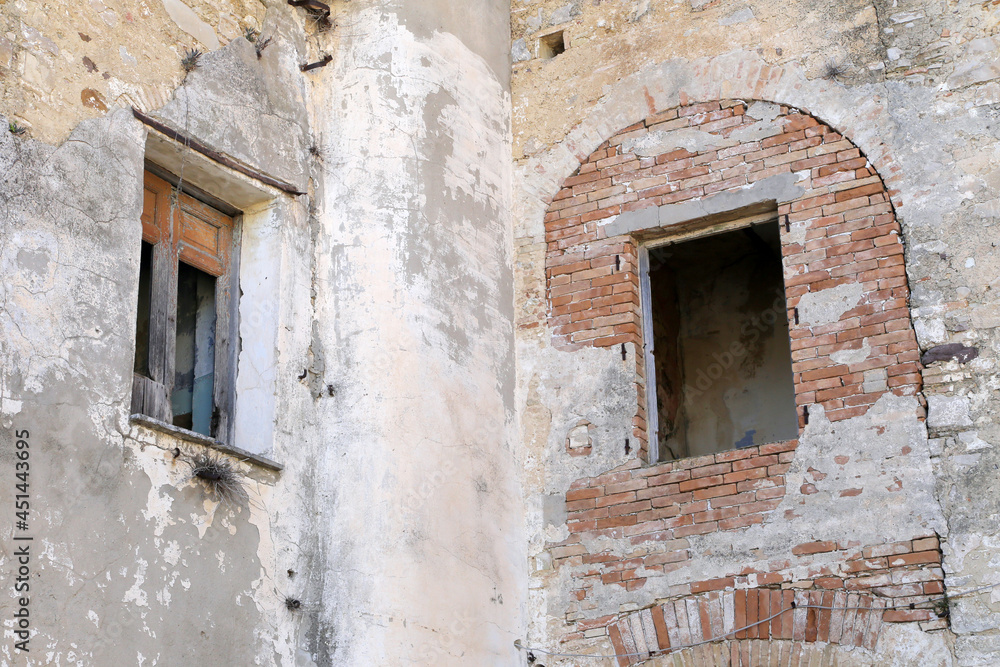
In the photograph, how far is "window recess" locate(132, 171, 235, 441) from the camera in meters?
6.21

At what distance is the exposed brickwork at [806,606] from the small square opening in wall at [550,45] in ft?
12.2

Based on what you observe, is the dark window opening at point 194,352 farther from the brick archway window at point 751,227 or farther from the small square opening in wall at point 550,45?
the small square opening in wall at point 550,45

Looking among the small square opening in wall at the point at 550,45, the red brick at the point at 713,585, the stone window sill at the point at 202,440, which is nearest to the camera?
the stone window sill at the point at 202,440

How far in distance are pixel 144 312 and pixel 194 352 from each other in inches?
19.6

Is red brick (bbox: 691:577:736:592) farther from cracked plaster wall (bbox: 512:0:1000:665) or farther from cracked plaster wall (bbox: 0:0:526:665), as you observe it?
cracked plaster wall (bbox: 0:0:526:665)

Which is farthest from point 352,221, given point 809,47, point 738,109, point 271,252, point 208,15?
point 809,47

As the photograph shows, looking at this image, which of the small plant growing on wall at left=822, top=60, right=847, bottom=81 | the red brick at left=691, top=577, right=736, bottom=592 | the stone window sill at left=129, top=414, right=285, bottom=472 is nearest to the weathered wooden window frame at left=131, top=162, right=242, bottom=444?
the stone window sill at left=129, top=414, right=285, bottom=472

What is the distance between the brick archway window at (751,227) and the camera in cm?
656

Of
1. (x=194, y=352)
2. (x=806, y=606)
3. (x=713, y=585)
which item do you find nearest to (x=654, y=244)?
(x=713, y=585)

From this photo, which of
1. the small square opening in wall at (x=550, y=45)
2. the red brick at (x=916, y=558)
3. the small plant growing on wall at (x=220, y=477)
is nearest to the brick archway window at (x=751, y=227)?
the red brick at (x=916, y=558)

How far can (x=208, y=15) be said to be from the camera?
22.4 feet

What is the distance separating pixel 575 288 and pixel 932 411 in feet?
7.35

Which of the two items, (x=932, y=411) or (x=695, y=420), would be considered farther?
(x=695, y=420)

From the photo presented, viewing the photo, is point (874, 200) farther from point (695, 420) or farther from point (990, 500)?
point (695, 420)
